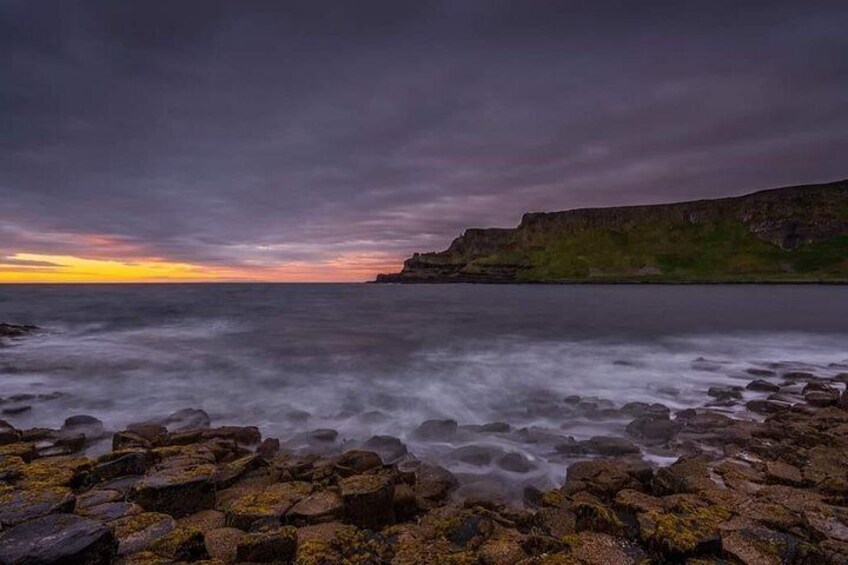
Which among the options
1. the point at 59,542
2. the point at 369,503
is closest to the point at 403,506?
the point at 369,503

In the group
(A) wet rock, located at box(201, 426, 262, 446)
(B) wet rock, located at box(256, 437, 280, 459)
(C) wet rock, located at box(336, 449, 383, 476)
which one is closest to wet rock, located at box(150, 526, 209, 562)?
(C) wet rock, located at box(336, 449, 383, 476)

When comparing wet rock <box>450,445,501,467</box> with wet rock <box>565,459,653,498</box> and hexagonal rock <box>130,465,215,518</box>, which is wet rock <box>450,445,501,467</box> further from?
hexagonal rock <box>130,465,215,518</box>

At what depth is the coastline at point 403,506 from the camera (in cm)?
443

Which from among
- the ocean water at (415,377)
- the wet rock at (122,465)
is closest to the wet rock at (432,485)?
the ocean water at (415,377)

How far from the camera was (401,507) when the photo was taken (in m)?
5.68

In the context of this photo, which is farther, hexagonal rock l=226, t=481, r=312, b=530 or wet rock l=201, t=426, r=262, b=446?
wet rock l=201, t=426, r=262, b=446

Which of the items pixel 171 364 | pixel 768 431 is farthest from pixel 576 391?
pixel 171 364

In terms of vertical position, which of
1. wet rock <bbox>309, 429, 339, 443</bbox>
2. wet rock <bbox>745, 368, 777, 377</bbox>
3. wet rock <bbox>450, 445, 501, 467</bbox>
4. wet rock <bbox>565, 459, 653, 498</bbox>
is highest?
wet rock <bbox>565, 459, 653, 498</bbox>

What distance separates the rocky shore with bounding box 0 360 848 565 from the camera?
4422 millimetres

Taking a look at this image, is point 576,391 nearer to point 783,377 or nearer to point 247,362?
point 783,377

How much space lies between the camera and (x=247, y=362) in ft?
59.5

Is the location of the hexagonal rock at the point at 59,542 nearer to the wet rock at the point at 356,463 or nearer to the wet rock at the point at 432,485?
the wet rock at the point at 356,463

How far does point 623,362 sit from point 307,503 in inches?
598

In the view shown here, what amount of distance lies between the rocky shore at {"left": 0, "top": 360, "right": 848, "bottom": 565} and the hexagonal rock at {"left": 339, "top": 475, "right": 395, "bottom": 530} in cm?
2
